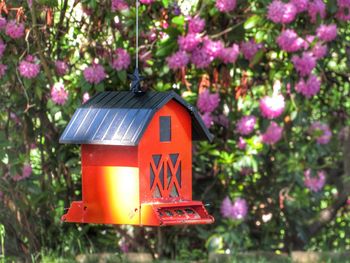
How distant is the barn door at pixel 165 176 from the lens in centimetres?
303

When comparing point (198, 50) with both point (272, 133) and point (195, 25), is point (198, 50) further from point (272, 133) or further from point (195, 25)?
point (272, 133)

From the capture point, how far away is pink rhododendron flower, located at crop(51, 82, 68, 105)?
212 inches

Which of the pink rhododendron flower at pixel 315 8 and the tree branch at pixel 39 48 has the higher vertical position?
the pink rhododendron flower at pixel 315 8

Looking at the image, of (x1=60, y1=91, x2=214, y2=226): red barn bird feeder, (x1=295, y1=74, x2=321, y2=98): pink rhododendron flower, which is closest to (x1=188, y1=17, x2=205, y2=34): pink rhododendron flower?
(x1=295, y1=74, x2=321, y2=98): pink rhododendron flower

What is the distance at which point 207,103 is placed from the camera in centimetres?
570

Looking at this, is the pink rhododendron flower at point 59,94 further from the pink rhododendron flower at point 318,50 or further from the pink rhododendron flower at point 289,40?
the pink rhododendron flower at point 318,50

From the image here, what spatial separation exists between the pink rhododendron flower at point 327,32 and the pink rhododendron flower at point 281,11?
32 cm

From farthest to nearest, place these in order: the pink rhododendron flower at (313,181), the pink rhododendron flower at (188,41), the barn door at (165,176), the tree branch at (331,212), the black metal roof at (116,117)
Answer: the tree branch at (331,212) → the pink rhododendron flower at (313,181) → the pink rhododendron flower at (188,41) → the barn door at (165,176) → the black metal roof at (116,117)

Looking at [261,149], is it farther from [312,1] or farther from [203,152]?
[312,1]

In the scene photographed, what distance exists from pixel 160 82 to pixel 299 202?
143 cm

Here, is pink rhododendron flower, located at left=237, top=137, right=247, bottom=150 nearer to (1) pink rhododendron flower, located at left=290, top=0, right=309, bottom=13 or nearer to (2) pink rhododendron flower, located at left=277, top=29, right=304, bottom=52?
(2) pink rhododendron flower, located at left=277, top=29, right=304, bottom=52

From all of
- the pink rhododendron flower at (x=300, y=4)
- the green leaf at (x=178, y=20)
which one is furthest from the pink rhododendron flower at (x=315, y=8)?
the green leaf at (x=178, y=20)

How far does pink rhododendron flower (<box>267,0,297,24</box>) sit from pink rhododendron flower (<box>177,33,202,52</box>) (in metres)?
0.44

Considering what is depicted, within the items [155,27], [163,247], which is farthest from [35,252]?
[155,27]
